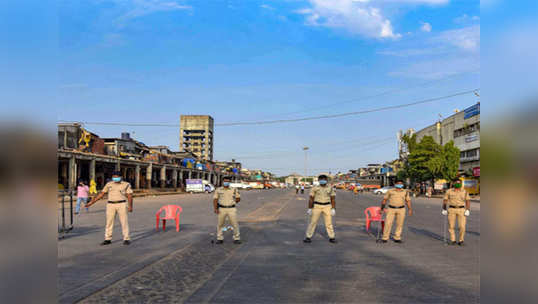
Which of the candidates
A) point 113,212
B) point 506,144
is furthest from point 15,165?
point 113,212

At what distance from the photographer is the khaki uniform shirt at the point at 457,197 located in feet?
40.7

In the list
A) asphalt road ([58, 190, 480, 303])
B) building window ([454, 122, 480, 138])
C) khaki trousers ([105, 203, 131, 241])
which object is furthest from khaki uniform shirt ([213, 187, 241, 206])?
building window ([454, 122, 480, 138])

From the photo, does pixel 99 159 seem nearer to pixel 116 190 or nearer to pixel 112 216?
pixel 116 190

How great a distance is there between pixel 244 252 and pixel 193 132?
6854 inches

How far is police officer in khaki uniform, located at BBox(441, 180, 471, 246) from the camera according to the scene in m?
12.2

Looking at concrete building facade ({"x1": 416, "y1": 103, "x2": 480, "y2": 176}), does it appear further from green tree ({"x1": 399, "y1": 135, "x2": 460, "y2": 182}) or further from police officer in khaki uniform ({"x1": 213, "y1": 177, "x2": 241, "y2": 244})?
police officer in khaki uniform ({"x1": 213, "y1": 177, "x2": 241, "y2": 244})


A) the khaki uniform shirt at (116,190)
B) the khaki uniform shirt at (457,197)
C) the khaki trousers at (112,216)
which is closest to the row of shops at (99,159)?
the khaki uniform shirt at (116,190)

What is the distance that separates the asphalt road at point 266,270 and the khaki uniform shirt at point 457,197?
1.21m

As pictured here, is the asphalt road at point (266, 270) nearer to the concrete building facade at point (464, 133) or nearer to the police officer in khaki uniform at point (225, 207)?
the police officer in khaki uniform at point (225, 207)

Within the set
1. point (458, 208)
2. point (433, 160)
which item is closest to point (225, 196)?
point (458, 208)

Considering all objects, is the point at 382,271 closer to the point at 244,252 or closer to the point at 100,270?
the point at 244,252

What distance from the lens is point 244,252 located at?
10.5 meters

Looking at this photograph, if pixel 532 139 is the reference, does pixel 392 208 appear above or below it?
below

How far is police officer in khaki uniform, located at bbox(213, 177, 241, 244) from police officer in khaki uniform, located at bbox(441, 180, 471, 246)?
235 inches
